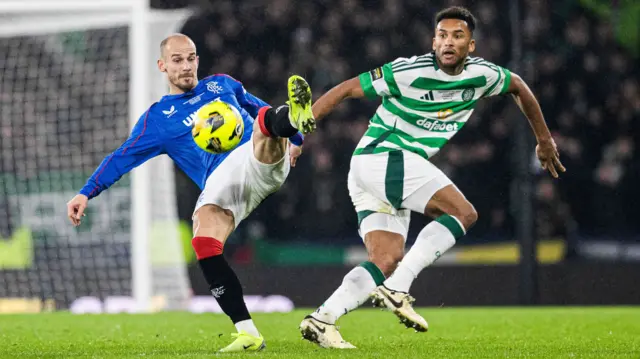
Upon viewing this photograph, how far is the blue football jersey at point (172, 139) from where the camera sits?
18.8 feet

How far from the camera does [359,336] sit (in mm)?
6555

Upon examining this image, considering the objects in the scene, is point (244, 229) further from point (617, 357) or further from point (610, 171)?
point (617, 357)

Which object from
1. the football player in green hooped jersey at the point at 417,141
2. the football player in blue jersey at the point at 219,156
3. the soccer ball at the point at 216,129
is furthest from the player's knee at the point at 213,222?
the football player in green hooped jersey at the point at 417,141

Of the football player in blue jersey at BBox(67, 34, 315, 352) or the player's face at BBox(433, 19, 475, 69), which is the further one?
the player's face at BBox(433, 19, 475, 69)

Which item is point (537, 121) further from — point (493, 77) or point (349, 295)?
point (349, 295)

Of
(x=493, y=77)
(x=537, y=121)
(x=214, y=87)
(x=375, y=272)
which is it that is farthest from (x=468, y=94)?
(x=214, y=87)

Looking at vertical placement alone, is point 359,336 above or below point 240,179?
below

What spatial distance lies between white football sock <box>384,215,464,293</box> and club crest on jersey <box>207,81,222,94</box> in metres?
1.40

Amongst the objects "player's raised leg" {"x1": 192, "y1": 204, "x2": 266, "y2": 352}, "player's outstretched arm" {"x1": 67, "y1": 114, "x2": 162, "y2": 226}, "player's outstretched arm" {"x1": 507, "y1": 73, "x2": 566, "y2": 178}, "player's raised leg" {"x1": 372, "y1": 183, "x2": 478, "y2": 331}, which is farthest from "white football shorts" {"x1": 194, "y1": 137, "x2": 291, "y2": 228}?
"player's outstretched arm" {"x1": 507, "y1": 73, "x2": 566, "y2": 178}

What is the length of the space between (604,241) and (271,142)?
824 cm

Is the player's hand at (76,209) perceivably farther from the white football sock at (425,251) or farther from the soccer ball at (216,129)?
the white football sock at (425,251)

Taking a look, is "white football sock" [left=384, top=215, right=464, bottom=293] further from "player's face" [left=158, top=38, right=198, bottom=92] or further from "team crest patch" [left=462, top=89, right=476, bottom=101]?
"player's face" [left=158, top=38, right=198, bottom=92]

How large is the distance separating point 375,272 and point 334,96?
89 cm

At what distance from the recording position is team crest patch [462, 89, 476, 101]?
5.77 metres
